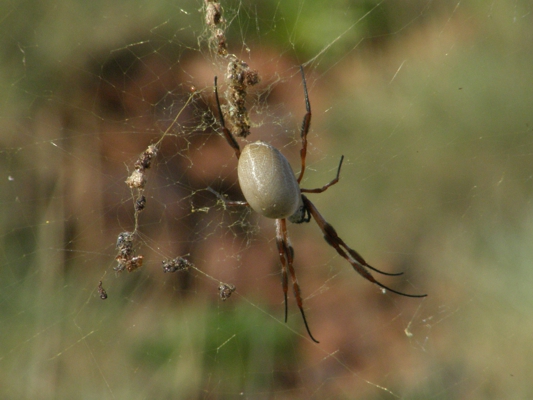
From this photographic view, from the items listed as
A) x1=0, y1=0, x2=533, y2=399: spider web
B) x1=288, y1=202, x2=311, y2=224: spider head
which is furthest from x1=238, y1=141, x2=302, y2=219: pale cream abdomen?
x1=0, y1=0, x2=533, y2=399: spider web

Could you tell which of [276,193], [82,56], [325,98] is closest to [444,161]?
[325,98]

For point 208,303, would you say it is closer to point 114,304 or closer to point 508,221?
point 114,304

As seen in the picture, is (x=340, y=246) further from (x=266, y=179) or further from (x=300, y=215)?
(x=266, y=179)

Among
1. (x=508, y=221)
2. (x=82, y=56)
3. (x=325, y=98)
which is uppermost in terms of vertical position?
(x=82, y=56)

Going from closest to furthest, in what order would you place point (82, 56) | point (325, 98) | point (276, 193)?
Result: point (276, 193) < point (82, 56) < point (325, 98)

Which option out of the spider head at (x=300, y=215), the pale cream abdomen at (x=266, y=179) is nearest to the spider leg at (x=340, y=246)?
the spider head at (x=300, y=215)

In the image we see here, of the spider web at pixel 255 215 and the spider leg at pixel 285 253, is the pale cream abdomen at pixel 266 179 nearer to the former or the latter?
the spider leg at pixel 285 253

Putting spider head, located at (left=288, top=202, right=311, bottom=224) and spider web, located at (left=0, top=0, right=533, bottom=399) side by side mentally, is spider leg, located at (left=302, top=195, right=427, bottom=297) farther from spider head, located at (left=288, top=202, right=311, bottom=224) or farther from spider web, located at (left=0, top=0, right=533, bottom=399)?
spider web, located at (left=0, top=0, right=533, bottom=399)

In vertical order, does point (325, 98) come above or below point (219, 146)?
above

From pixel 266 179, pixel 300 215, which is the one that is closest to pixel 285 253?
pixel 300 215
